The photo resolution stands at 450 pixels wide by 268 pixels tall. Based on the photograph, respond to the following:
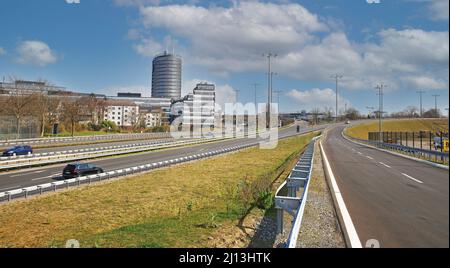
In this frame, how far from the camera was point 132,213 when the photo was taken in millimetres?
14500

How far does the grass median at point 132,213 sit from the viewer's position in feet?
31.6

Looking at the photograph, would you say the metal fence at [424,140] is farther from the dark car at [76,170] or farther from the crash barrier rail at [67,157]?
the crash barrier rail at [67,157]

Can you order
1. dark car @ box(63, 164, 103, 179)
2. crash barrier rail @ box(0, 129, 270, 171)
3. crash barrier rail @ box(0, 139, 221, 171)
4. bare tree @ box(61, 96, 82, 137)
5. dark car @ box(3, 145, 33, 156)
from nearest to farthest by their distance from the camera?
dark car @ box(63, 164, 103, 179), crash barrier rail @ box(0, 139, 221, 171), crash barrier rail @ box(0, 129, 270, 171), dark car @ box(3, 145, 33, 156), bare tree @ box(61, 96, 82, 137)

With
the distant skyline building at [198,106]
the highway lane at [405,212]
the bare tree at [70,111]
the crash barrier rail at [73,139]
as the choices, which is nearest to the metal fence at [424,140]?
the highway lane at [405,212]

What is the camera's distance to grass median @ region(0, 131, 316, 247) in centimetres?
962

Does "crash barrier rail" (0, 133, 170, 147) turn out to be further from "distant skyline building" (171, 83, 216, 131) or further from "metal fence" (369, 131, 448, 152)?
"distant skyline building" (171, 83, 216, 131)

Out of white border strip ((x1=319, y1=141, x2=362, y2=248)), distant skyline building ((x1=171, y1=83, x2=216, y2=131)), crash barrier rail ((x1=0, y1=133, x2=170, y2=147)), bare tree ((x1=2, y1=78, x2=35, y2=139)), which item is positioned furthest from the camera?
distant skyline building ((x1=171, y1=83, x2=216, y2=131))

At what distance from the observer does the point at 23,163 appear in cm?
3044

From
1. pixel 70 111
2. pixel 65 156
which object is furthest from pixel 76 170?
pixel 70 111

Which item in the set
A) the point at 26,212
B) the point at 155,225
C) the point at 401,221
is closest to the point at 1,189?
the point at 26,212

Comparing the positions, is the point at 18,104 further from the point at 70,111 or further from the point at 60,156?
the point at 60,156

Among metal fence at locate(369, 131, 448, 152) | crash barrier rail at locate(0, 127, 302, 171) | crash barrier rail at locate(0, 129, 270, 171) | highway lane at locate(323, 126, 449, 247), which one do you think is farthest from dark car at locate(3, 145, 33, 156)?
metal fence at locate(369, 131, 448, 152)
